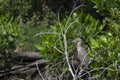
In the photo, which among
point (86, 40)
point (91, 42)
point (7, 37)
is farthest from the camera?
point (7, 37)

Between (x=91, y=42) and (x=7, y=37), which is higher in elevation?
(x=91, y=42)

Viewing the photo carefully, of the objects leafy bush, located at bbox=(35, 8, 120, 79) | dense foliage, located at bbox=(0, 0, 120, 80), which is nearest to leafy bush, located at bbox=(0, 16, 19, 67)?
dense foliage, located at bbox=(0, 0, 120, 80)

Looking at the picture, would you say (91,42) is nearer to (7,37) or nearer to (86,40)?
(86,40)

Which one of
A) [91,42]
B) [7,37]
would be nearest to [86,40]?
[91,42]

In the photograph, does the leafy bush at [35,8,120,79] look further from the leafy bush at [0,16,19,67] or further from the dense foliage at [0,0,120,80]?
the leafy bush at [0,16,19,67]

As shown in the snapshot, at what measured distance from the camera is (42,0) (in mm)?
11234

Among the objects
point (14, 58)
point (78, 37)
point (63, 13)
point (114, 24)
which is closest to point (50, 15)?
point (63, 13)

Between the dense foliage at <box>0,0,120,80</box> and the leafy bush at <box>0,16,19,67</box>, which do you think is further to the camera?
the leafy bush at <box>0,16,19,67</box>

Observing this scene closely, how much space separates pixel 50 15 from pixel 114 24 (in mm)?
6063

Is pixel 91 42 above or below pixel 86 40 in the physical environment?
above

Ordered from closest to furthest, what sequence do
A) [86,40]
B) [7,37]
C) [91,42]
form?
1. [91,42]
2. [86,40]
3. [7,37]

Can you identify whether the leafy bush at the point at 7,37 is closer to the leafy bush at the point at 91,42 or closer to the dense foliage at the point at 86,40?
the dense foliage at the point at 86,40

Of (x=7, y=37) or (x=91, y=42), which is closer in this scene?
(x=91, y=42)

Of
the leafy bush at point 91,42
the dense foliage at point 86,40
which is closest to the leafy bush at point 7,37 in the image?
the dense foliage at point 86,40
